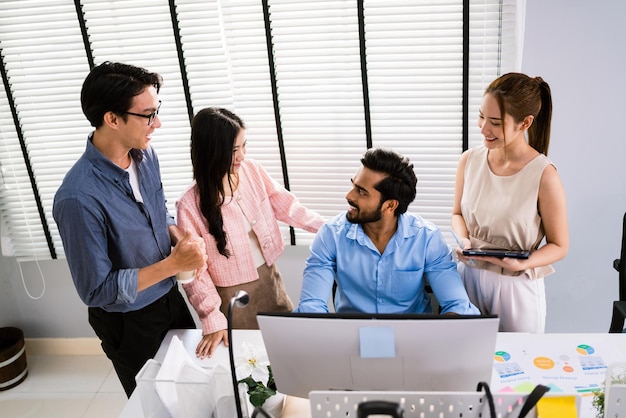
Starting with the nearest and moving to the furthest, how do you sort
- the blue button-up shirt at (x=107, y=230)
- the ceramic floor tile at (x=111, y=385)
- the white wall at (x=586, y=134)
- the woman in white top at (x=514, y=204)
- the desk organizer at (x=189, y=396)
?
the desk organizer at (x=189, y=396)
the blue button-up shirt at (x=107, y=230)
the woman in white top at (x=514, y=204)
the white wall at (x=586, y=134)
the ceramic floor tile at (x=111, y=385)

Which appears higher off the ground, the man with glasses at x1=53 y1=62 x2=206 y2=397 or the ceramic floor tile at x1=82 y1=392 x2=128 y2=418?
the man with glasses at x1=53 y1=62 x2=206 y2=397

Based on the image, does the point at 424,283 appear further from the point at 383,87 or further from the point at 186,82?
the point at 186,82

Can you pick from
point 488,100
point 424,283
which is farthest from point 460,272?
point 488,100

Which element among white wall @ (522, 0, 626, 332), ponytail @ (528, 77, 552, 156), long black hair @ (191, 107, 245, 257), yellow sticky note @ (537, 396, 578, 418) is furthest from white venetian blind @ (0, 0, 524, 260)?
yellow sticky note @ (537, 396, 578, 418)

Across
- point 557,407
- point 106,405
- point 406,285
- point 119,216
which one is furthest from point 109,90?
point 106,405

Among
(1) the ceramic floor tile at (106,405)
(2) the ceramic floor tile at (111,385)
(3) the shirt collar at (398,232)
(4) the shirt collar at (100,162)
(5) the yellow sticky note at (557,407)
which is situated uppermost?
(4) the shirt collar at (100,162)

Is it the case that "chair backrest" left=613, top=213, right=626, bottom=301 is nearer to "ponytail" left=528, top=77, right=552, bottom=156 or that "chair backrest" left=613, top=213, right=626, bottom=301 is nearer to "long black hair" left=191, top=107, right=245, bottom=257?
"ponytail" left=528, top=77, right=552, bottom=156

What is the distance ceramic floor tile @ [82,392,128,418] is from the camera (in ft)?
10.9

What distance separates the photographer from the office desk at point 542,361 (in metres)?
1.90

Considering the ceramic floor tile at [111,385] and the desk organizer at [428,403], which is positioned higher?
the desk organizer at [428,403]

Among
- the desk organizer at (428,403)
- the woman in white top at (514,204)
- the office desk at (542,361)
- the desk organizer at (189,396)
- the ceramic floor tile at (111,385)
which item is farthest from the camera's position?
the ceramic floor tile at (111,385)

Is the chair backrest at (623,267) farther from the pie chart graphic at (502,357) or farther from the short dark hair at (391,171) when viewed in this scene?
the short dark hair at (391,171)

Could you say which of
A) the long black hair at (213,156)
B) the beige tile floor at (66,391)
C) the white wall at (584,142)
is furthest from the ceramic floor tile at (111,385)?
the long black hair at (213,156)

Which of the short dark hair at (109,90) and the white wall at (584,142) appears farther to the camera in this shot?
the white wall at (584,142)
